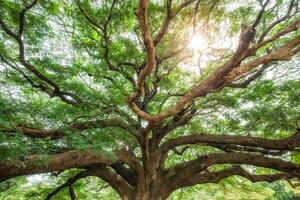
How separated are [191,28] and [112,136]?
2916 millimetres

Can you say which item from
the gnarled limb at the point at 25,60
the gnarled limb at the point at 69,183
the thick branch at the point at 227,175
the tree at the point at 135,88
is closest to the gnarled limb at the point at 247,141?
the tree at the point at 135,88

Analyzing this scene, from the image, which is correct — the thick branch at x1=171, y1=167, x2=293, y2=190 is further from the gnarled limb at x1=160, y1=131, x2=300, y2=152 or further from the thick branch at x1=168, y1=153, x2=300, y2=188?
the gnarled limb at x1=160, y1=131, x2=300, y2=152

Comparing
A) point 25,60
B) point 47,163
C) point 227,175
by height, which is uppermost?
point 25,60

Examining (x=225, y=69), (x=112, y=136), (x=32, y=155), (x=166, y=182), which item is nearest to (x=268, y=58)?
(x=225, y=69)

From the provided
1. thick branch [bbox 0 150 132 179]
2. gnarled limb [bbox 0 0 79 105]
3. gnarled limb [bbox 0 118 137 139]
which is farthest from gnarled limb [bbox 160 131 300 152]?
gnarled limb [bbox 0 0 79 105]

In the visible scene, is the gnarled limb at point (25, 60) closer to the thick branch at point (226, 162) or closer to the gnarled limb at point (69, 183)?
the gnarled limb at point (69, 183)

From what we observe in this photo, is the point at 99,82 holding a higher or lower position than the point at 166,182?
higher

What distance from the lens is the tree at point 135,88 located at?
4742mm

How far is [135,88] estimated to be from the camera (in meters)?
5.07

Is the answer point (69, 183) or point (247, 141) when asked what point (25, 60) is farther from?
point (247, 141)

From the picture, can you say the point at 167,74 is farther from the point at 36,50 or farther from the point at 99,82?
the point at 36,50

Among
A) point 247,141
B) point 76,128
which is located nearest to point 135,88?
point 76,128

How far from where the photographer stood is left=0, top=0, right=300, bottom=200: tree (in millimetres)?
4742

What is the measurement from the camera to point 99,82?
6488mm
